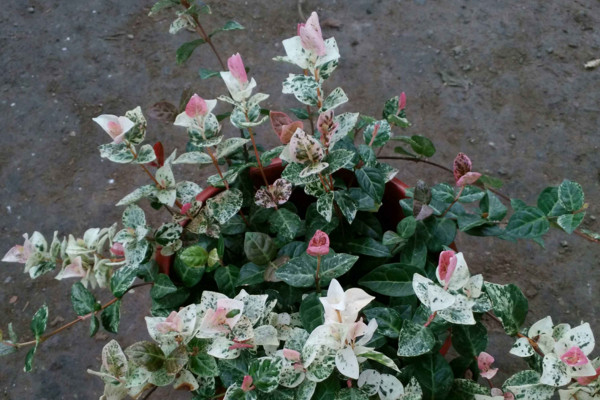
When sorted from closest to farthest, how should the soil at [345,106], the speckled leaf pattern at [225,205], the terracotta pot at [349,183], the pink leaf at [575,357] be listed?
the pink leaf at [575,357] → the speckled leaf pattern at [225,205] → the terracotta pot at [349,183] → the soil at [345,106]

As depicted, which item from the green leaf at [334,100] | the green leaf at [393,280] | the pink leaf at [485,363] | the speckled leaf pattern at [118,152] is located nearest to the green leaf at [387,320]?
the green leaf at [393,280]

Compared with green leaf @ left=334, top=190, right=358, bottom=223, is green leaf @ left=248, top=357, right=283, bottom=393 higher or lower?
lower

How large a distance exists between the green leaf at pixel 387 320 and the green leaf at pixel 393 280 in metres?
0.04

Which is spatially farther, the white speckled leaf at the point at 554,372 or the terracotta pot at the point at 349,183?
the terracotta pot at the point at 349,183

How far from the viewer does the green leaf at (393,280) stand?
3.11 ft

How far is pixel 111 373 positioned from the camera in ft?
2.85

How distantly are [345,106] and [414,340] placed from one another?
4.40ft

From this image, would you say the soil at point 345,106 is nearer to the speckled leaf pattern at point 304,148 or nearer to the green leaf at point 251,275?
the green leaf at point 251,275

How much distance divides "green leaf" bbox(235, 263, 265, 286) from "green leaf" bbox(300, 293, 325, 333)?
11 cm

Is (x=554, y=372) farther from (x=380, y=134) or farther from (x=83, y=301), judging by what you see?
(x=83, y=301)

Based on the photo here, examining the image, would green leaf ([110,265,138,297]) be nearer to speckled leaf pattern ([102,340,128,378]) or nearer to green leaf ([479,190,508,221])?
speckled leaf pattern ([102,340,128,378])

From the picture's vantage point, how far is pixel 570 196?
2.90 ft

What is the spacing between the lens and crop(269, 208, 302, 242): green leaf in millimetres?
1003

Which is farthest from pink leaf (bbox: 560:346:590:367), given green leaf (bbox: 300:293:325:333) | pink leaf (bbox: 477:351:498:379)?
green leaf (bbox: 300:293:325:333)
